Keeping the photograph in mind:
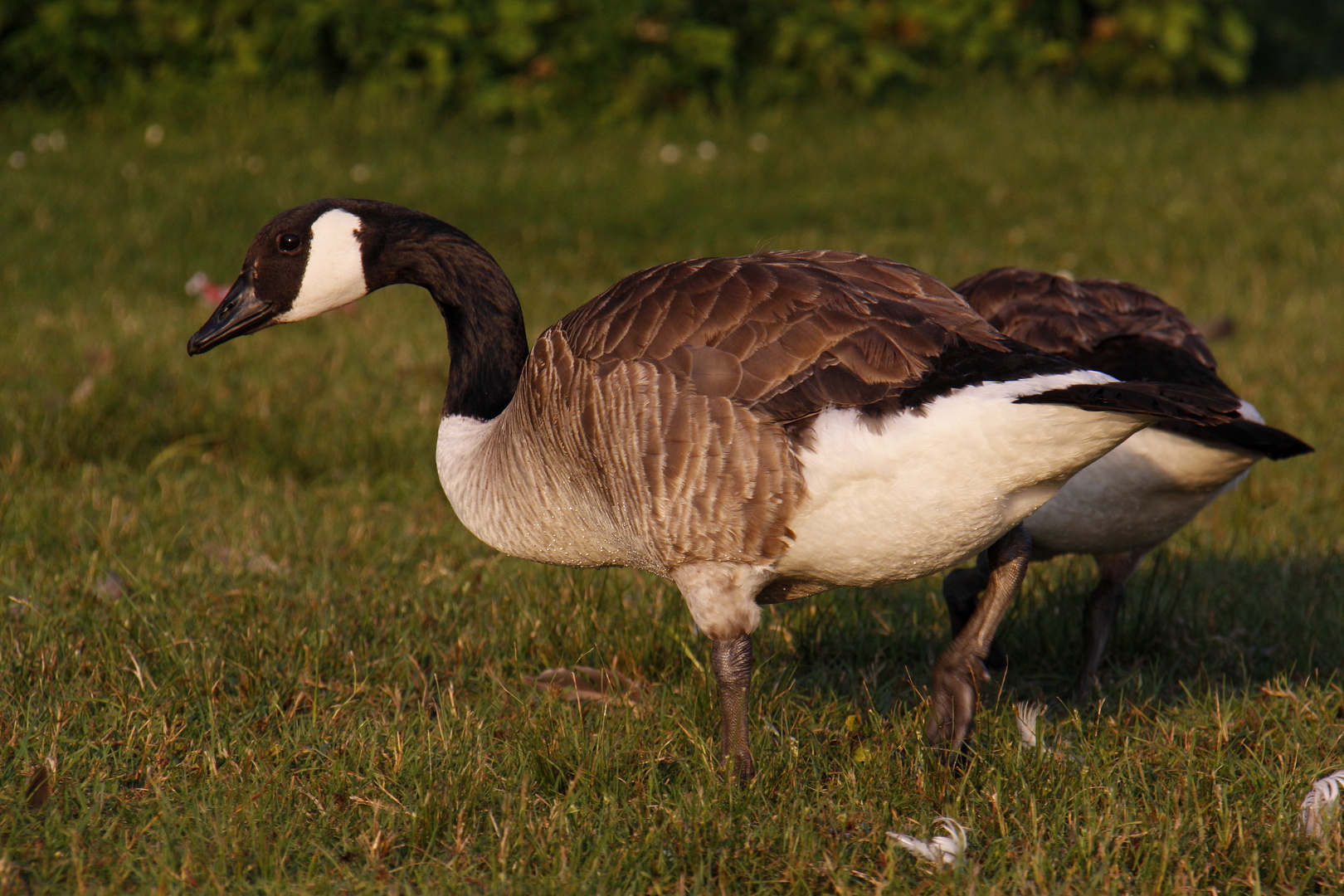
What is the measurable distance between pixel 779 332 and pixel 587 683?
1.38 meters

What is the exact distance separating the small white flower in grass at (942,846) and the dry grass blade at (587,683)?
3.77 feet

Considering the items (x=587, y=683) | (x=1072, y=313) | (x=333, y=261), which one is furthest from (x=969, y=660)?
(x=333, y=261)

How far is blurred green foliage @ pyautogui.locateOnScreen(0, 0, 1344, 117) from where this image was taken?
12062 millimetres

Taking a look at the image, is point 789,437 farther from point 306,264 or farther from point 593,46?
point 593,46

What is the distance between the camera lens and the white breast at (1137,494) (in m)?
3.93

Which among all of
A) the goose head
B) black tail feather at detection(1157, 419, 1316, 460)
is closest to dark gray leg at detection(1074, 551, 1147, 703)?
black tail feather at detection(1157, 419, 1316, 460)

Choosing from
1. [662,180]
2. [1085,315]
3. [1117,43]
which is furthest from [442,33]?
[1085,315]

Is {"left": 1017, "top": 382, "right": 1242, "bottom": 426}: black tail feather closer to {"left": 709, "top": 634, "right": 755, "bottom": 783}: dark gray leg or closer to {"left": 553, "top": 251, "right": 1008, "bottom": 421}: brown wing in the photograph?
{"left": 553, "top": 251, "right": 1008, "bottom": 421}: brown wing

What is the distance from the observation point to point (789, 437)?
3.27 meters

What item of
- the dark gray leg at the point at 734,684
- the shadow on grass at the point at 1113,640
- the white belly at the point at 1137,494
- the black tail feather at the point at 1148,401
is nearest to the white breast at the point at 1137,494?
the white belly at the point at 1137,494

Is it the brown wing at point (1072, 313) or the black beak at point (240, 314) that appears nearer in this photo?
the black beak at point (240, 314)

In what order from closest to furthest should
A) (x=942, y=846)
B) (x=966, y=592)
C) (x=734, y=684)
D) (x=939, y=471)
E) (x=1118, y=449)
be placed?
(x=942, y=846) < (x=939, y=471) < (x=734, y=684) < (x=1118, y=449) < (x=966, y=592)

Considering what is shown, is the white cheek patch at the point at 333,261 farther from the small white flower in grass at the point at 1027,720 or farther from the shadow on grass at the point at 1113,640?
the small white flower in grass at the point at 1027,720

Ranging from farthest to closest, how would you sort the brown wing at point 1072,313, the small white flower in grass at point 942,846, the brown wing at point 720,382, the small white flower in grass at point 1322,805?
the brown wing at point 1072,313 → the brown wing at point 720,382 → the small white flower in grass at point 1322,805 → the small white flower in grass at point 942,846
